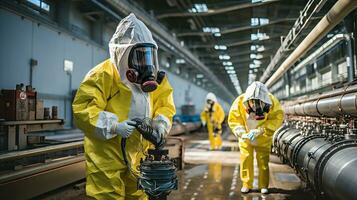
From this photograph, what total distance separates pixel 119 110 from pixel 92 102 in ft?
0.65

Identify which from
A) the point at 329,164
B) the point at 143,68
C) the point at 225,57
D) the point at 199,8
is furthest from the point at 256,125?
the point at 225,57

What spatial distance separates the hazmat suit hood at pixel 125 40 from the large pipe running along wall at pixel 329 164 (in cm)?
161

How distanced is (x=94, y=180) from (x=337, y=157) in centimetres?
193

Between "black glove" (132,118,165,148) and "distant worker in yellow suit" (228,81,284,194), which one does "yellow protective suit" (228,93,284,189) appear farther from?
"black glove" (132,118,165,148)

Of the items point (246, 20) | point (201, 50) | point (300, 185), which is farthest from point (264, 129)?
point (201, 50)

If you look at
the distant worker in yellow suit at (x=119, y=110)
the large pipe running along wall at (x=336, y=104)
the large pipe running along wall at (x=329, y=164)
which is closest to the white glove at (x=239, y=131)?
the large pipe running along wall at (x=329, y=164)

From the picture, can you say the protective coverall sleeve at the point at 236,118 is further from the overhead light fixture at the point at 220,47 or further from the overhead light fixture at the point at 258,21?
the overhead light fixture at the point at 220,47

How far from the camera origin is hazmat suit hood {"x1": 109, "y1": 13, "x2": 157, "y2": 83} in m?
1.97

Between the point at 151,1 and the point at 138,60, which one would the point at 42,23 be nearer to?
the point at 151,1

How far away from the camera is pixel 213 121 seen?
838 centimetres

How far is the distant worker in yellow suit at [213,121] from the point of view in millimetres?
8273

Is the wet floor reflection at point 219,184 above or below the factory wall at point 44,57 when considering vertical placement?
below

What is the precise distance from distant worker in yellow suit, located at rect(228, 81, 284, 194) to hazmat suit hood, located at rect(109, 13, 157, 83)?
2.09 m

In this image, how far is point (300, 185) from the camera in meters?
4.32
